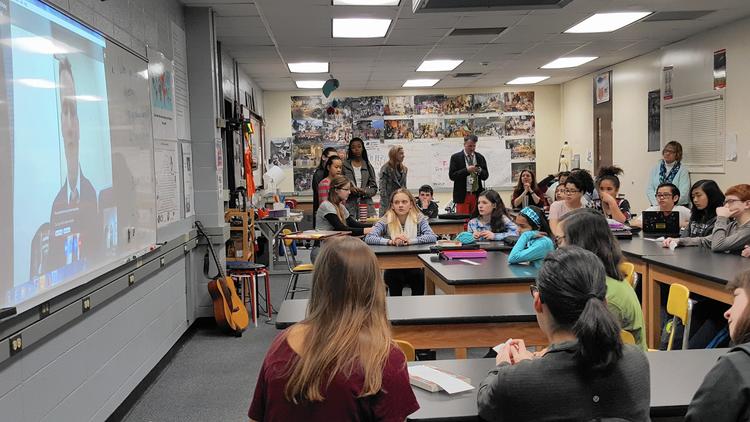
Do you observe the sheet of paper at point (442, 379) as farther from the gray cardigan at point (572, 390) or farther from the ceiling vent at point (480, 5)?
the ceiling vent at point (480, 5)

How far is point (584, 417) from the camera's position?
1.70m

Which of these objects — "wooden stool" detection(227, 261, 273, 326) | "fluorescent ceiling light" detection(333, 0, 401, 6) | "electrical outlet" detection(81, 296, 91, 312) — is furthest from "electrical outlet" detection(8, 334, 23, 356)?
"fluorescent ceiling light" detection(333, 0, 401, 6)

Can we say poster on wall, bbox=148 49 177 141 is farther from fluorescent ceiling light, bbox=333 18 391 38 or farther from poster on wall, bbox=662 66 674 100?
poster on wall, bbox=662 66 674 100

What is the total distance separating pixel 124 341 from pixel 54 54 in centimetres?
178

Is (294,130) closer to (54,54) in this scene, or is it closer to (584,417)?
(54,54)

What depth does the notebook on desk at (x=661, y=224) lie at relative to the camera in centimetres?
571

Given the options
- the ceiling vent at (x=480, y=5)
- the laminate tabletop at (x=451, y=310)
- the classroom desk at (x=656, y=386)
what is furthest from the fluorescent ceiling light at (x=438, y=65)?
the classroom desk at (x=656, y=386)

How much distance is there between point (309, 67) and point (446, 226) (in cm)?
353

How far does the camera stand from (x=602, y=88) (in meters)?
11.1

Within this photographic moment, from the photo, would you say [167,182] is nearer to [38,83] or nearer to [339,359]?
[38,83]

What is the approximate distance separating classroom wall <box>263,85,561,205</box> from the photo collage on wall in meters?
0.10

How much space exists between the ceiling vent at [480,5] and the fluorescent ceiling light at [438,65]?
19.5ft

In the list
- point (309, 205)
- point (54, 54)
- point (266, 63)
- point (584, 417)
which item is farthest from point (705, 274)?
point (309, 205)

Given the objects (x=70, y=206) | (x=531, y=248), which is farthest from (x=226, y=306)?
(x=70, y=206)
